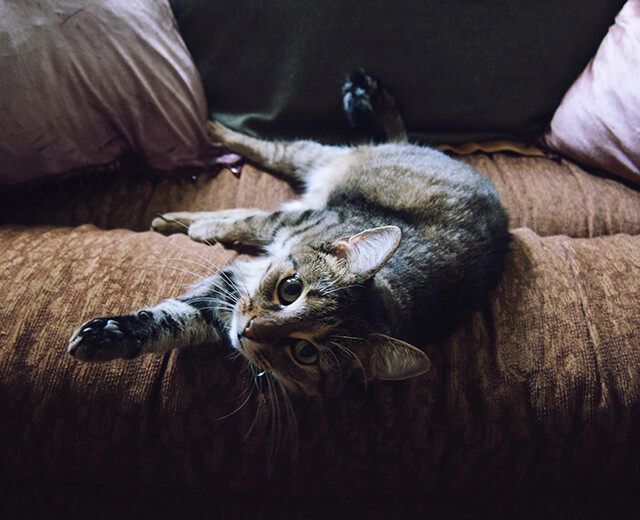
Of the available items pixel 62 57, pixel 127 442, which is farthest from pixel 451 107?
pixel 127 442

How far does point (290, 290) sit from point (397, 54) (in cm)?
102

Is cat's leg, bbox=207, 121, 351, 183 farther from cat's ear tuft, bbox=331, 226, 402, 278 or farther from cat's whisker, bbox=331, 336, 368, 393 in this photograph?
cat's whisker, bbox=331, 336, 368, 393

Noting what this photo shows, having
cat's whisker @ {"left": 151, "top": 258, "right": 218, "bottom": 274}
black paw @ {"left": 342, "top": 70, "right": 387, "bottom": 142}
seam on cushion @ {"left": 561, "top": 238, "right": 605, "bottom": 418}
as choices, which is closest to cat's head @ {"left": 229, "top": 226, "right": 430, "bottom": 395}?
cat's whisker @ {"left": 151, "top": 258, "right": 218, "bottom": 274}

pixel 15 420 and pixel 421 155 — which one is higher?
pixel 421 155

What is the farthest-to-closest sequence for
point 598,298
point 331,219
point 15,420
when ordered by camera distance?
point 331,219 → point 598,298 → point 15,420

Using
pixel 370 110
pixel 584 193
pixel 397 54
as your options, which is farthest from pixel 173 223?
pixel 584 193

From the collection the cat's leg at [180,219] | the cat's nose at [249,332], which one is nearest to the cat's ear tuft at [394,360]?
the cat's nose at [249,332]

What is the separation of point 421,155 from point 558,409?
827mm

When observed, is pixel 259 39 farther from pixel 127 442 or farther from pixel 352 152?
pixel 127 442

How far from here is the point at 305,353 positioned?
873 mm

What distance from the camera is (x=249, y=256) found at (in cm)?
118

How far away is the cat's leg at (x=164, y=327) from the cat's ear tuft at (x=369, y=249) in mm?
282

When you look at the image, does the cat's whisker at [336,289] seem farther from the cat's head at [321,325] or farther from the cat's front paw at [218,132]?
the cat's front paw at [218,132]

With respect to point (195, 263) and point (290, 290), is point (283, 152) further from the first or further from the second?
point (290, 290)
